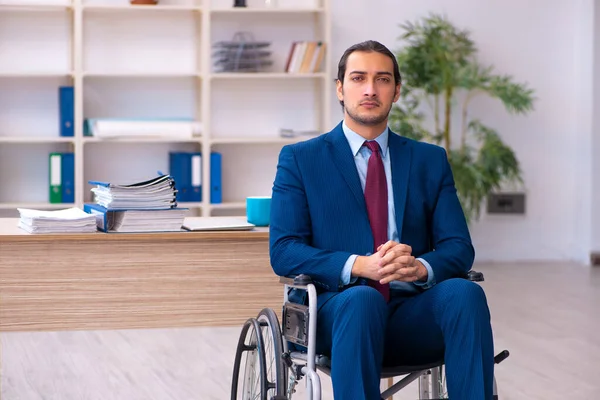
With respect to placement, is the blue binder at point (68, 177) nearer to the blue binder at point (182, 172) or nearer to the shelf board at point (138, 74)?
the shelf board at point (138, 74)

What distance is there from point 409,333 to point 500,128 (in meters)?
4.97

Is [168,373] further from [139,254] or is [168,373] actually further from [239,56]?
[239,56]

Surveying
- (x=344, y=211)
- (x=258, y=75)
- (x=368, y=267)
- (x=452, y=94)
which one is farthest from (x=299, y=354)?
(x=452, y=94)

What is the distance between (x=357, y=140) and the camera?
260cm

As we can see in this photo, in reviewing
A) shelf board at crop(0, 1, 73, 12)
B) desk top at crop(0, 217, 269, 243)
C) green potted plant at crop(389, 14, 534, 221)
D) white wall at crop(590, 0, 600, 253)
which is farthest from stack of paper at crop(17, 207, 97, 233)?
white wall at crop(590, 0, 600, 253)

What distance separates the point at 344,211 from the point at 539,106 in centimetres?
499

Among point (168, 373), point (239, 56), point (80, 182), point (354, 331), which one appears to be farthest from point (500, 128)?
point (354, 331)

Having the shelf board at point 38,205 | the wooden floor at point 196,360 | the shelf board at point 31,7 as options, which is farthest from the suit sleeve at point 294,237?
the shelf board at point 31,7

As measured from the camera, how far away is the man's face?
8.30 ft

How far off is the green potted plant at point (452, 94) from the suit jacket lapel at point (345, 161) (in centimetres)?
378

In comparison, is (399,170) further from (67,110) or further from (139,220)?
(67,110)

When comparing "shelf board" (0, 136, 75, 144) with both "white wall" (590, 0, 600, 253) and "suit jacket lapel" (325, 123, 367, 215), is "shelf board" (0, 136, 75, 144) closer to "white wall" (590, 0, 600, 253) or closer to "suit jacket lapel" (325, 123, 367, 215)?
"white wall" (590, 0, 600, 253)

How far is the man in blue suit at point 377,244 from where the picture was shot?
2.22 meters

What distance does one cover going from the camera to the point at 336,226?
249cm
